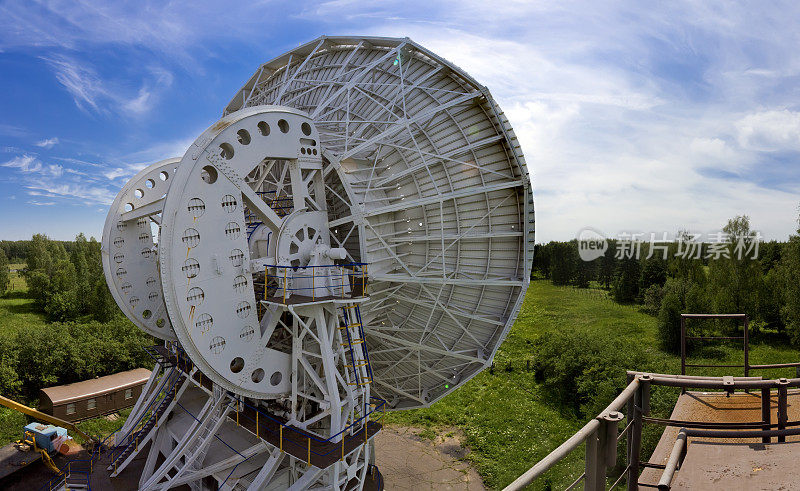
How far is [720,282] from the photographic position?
44.9 m

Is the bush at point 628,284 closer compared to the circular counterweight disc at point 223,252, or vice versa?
the circular counterweight disc at point 223,252

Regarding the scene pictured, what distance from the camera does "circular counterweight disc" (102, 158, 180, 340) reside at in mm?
16797

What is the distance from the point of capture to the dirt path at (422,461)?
20.8 m

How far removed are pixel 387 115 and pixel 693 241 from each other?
56.4 m

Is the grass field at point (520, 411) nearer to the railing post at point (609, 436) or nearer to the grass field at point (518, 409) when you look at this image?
the grass field at point (518, 409)

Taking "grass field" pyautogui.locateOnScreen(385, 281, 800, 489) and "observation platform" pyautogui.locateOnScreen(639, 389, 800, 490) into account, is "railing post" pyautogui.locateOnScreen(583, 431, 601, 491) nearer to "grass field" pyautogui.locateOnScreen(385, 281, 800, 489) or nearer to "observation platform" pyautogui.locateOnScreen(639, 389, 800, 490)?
"observation platform" pyautogui.locateOnScreen(639, 389, 800, 490)

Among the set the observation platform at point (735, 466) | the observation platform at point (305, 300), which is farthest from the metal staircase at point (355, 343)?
the observation platform at point (735, 466)

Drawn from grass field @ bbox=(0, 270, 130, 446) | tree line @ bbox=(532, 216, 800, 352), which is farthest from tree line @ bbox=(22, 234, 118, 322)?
tree line @ bbox=(532, 216, 800, 352)

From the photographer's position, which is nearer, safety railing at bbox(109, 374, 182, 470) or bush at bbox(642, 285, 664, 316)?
safety railing at bbox(109, 374, 182, 470)

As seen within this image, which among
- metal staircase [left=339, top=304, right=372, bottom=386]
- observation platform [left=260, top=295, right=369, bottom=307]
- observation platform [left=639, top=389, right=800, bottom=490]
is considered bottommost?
metal staircase [left=339, top=304, right=372, bottom=386]

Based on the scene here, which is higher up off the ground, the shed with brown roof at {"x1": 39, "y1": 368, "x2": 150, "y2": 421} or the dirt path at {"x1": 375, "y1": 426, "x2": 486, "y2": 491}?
the shed with brown roof at {"x1": 39, "y1": 368, "x2": 150, "y2": 421}

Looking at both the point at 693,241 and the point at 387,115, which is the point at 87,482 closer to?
the point at 387,115

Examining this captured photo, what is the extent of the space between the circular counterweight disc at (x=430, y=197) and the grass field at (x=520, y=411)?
32.2 feet

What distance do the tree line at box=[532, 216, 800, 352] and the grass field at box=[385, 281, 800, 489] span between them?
2722 millimetres
